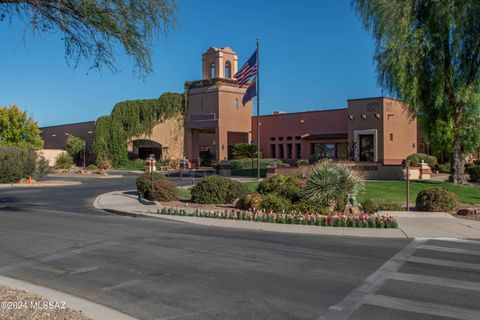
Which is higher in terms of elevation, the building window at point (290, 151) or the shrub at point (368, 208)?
the building window at point (290, 151)

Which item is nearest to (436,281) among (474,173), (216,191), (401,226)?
(401,226)

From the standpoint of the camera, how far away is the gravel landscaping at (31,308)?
5.66m

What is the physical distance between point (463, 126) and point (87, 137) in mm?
47503

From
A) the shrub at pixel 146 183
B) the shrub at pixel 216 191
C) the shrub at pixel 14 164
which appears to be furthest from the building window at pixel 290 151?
the shrub at pixel 216 191

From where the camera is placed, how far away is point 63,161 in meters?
57.0

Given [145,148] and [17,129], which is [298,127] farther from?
[17,129]

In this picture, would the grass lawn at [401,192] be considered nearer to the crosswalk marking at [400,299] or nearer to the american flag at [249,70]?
the crosswalk marking at [400,299]

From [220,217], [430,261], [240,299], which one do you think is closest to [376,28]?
[220,217]

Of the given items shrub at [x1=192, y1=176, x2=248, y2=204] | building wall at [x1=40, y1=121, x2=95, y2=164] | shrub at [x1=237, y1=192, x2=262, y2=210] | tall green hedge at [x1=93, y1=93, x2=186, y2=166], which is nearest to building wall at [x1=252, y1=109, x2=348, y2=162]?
tall green hedge at [x1=93, y1=93, x2=186, y2=166]

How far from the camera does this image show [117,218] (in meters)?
16.6

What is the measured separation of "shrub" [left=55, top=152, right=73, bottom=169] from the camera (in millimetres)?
55719

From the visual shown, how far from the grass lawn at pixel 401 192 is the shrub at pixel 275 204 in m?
3.79

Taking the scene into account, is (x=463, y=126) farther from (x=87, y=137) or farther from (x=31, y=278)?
(x=87, y=137)

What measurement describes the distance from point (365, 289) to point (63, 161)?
53994mm
